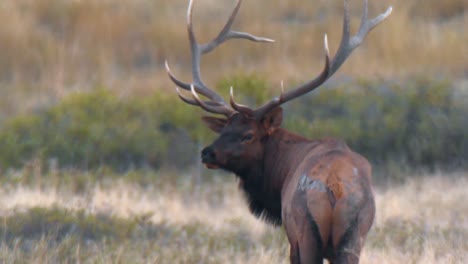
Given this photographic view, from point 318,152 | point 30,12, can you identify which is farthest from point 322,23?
point 318,152

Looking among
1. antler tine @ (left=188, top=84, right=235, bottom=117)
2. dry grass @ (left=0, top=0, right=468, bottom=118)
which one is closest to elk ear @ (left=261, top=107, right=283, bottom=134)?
antler tine @ (left=188, top=84, right=235, bottom=117)

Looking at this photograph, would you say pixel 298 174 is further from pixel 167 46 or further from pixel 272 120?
pixel 167 46

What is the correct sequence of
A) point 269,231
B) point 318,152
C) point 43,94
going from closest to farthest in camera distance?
point 318,152 < point 269,231 < point 43,94

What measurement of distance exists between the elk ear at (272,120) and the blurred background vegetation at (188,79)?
7.60m

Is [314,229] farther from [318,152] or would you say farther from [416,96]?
[416,96]

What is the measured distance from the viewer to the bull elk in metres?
6.25

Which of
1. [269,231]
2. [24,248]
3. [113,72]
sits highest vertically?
[24,248]

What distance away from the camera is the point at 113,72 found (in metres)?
20.4

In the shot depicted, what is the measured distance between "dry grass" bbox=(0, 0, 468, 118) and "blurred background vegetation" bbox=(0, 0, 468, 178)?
0.03 metres

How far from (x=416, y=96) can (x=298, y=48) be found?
12.2 feet

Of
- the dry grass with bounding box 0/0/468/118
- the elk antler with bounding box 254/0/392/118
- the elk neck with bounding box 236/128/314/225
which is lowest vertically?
the dry grass with bounding box 0/0/468/118

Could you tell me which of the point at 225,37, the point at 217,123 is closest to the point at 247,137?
the point at 217,123

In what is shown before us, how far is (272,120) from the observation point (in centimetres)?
798

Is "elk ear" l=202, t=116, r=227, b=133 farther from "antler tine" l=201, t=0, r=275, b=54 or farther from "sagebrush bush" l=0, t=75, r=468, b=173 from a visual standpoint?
"sagebrush bush" l=0, t=75, r=468, b=173
